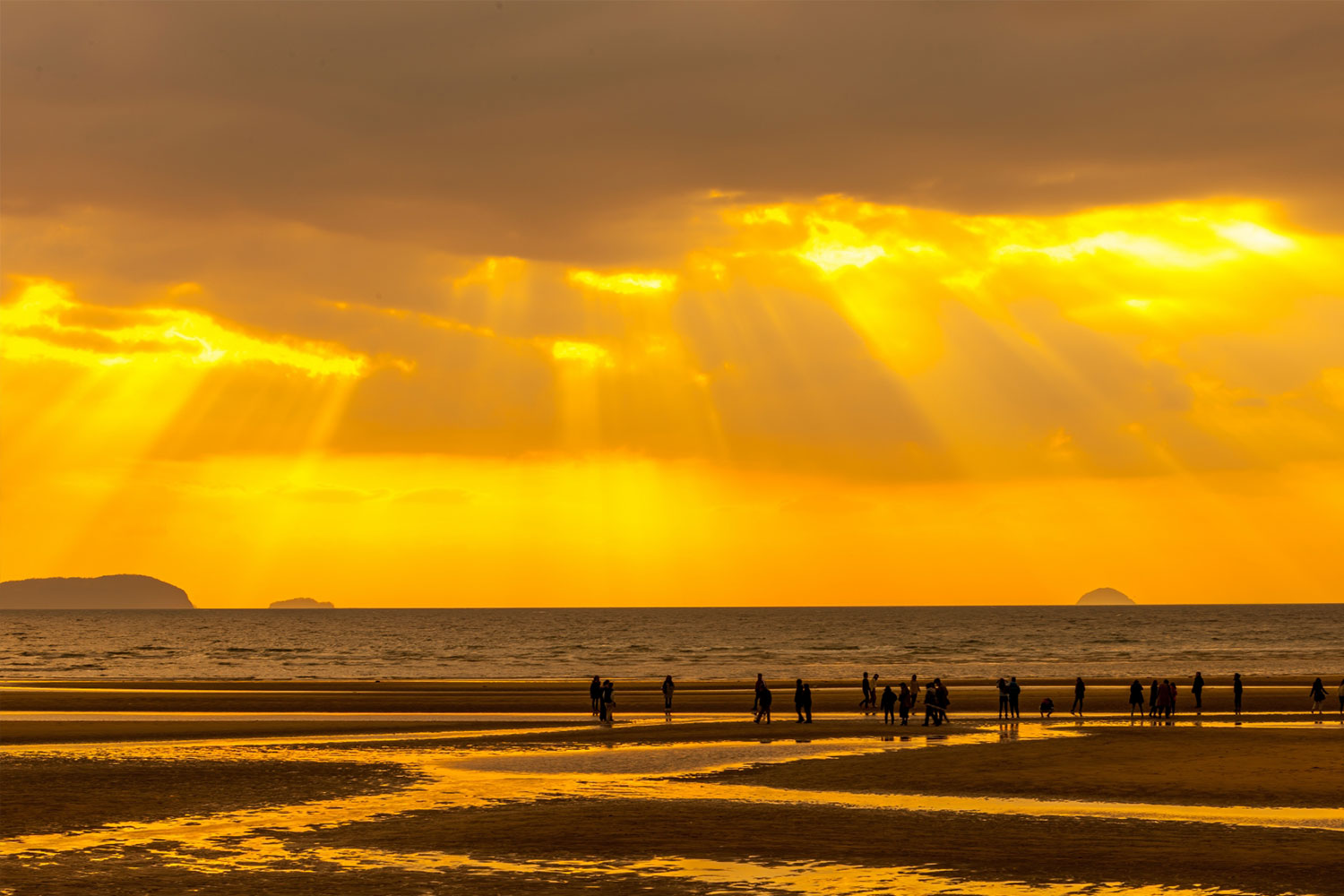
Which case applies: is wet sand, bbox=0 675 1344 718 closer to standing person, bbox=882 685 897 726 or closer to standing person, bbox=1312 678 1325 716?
standing person, bbox=1312 678 1325 716

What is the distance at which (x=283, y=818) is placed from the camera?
90.7 ft

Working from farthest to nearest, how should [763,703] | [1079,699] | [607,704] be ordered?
[1079,699] → [607,704] → [763,703]

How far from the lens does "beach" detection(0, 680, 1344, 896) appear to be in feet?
A: 69.4

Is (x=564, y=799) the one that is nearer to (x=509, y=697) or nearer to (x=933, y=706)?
(x=933, y=706)

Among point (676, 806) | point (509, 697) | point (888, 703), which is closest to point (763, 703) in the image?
point (888, 703)

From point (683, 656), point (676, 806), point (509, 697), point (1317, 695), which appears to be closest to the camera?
point (676, 806)

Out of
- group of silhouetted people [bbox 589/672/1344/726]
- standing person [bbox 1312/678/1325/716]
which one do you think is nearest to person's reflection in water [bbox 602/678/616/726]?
group of silhouetted people [bbox 589/672/1344/726]

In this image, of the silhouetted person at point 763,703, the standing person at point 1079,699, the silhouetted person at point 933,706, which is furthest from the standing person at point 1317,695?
the silhouetted person at point 763,703

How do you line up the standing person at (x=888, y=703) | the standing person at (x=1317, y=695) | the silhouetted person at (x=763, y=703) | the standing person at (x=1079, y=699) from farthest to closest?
the standing person at (x=1079, y=699)
the standing person at (x=1317, y=695)
the standing person at (x=888, y=703)
the silhouetted person at (x=763, y=703)

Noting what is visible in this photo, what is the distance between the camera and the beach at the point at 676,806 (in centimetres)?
2114

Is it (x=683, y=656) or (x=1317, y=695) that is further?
(x=683, y=656)

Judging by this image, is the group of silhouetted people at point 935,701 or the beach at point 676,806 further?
the group of silhouetted people at point 935,701

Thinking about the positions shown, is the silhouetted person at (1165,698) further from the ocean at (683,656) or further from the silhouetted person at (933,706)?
the ocean at (683,656)

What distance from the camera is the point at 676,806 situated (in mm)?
28828
